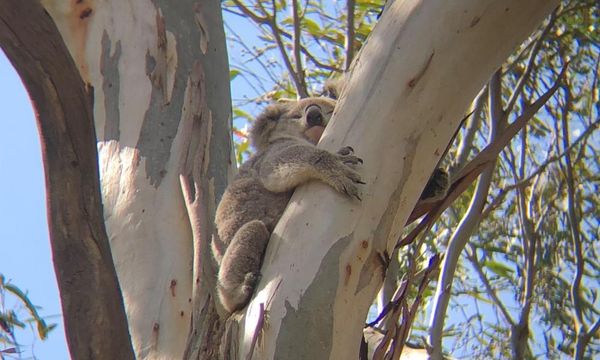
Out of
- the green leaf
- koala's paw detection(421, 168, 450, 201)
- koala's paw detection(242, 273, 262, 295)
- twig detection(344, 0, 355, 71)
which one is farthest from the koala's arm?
the green leaf

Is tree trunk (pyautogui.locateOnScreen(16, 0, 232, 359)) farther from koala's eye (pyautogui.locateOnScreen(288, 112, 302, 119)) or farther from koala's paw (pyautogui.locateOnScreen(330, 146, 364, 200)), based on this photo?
koala's paw (pyautogui.locateOnScreen(330, 146, 364, 200))

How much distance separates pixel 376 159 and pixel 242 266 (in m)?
0.45

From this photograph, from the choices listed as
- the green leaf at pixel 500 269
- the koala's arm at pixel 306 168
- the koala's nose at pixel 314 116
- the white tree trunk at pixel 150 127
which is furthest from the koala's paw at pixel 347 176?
the green leaf at pixel 500 269

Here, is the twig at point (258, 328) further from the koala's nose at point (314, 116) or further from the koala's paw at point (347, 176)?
the koala's nose at point (314, 116)

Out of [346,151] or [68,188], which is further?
[346,151]

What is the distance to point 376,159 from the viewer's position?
2.28m

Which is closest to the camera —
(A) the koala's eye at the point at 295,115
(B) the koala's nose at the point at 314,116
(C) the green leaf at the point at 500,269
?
(B) the koala's nose at the point at 314,116

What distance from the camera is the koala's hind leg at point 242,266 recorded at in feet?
7.64

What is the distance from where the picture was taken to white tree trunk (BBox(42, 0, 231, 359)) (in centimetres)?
271

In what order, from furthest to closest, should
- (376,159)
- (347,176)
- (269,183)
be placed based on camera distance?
(269,183), (376,159), (347,176)

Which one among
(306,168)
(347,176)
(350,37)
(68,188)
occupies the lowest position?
(68,188)

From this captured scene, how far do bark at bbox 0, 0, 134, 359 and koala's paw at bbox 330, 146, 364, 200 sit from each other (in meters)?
0.58

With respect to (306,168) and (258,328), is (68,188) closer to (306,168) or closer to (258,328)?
(258,328)

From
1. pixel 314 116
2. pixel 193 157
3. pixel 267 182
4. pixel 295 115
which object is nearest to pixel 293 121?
pixel 295 115
